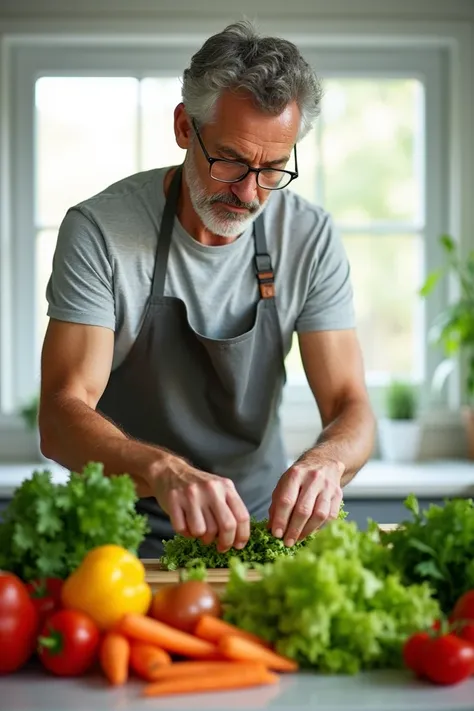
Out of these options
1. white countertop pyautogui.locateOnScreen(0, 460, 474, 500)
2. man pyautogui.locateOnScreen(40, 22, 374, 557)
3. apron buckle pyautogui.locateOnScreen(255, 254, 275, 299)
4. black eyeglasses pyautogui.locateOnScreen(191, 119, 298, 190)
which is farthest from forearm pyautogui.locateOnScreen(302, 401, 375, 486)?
white countertop pyautogui.locateOnScreen(0, 460, 474, 500)

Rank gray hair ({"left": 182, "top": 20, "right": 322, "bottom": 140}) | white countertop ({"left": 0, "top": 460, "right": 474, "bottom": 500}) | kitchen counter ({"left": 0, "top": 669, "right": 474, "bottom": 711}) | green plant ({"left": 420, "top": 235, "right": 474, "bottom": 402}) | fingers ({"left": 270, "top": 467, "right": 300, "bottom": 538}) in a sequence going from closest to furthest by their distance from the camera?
kitchen counter ({"left": 0, "top": 669, "right": 474, "bottom": 711}) < fingers ({"left": 270, "top": 467, "right": 300, "bottom": 538}) < gray hair ({"left": 182, "top": 20, "right": 322, "bottom": 140}) < white countertop ({"left": 0, "top": 460, "right": 474, "bottom": 500}) < green plant ({"left": 420, "top": 235, "right": 474, "bottom": 402})

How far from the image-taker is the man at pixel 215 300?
2008 mm

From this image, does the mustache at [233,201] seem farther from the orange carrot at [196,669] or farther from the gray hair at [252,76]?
the orange carrot at [196,669]

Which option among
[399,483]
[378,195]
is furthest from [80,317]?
[378,195]

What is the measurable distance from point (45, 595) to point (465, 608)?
1.76 ft

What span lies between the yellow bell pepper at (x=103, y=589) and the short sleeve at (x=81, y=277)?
2.89 feet

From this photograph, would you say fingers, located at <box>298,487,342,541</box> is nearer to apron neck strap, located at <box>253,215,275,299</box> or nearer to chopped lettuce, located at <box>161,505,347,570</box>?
chopped lettuce, located at <box>161,505,347,570</box>

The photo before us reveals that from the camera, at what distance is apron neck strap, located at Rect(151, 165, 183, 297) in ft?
7.38

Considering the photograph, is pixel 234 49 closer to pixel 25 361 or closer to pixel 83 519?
pixel 83 519

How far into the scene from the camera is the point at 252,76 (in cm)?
197

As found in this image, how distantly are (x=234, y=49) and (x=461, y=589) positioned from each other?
1158 millimetres

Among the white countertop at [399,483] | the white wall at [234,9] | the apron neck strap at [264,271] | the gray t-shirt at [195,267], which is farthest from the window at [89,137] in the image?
the apron neck strap at [264,271]

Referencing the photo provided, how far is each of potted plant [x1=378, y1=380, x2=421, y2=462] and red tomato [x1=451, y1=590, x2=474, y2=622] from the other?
2.52 meters

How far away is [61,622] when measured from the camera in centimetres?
122
